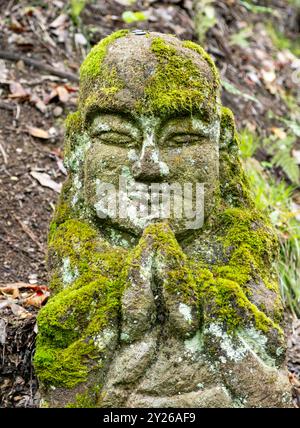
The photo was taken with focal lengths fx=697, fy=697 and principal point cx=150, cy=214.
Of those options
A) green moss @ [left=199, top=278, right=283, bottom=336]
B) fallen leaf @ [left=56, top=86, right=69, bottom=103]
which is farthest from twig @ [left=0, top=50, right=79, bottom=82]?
green moss @ [left=199, top=278, right=283, bottom=336]

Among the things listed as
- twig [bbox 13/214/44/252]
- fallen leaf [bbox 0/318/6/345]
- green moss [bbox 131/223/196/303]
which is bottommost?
twig [bbox 13/214/44/252]

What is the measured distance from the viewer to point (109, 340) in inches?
143

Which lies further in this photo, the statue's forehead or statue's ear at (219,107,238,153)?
statue's ear at (219,107,238,153)

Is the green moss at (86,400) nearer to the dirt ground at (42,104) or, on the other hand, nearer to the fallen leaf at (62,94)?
the dirt ground at (42,104)

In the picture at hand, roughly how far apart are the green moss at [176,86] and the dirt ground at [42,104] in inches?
75.7

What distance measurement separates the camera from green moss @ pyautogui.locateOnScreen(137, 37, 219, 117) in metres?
3.88

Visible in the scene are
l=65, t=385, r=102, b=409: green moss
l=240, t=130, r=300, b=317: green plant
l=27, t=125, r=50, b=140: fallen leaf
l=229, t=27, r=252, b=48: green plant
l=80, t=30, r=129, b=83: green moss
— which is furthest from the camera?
l=229, t=27, r=252, b=48: green plant

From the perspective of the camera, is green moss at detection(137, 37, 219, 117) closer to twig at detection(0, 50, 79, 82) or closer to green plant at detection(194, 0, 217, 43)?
twig at detection(0, 50, 79, 82)

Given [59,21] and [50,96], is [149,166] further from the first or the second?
[59,21]

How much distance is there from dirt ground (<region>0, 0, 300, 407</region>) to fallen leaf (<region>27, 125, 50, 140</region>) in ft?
0.04

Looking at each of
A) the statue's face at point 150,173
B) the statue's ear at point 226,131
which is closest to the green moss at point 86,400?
the statue's face at point 150,173

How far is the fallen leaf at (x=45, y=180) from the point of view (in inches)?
282

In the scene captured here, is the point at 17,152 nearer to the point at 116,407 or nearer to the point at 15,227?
the point at 15,227

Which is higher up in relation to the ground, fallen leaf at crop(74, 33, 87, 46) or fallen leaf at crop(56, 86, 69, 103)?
fallen leaf at crop(74, 33, 87, 46)
